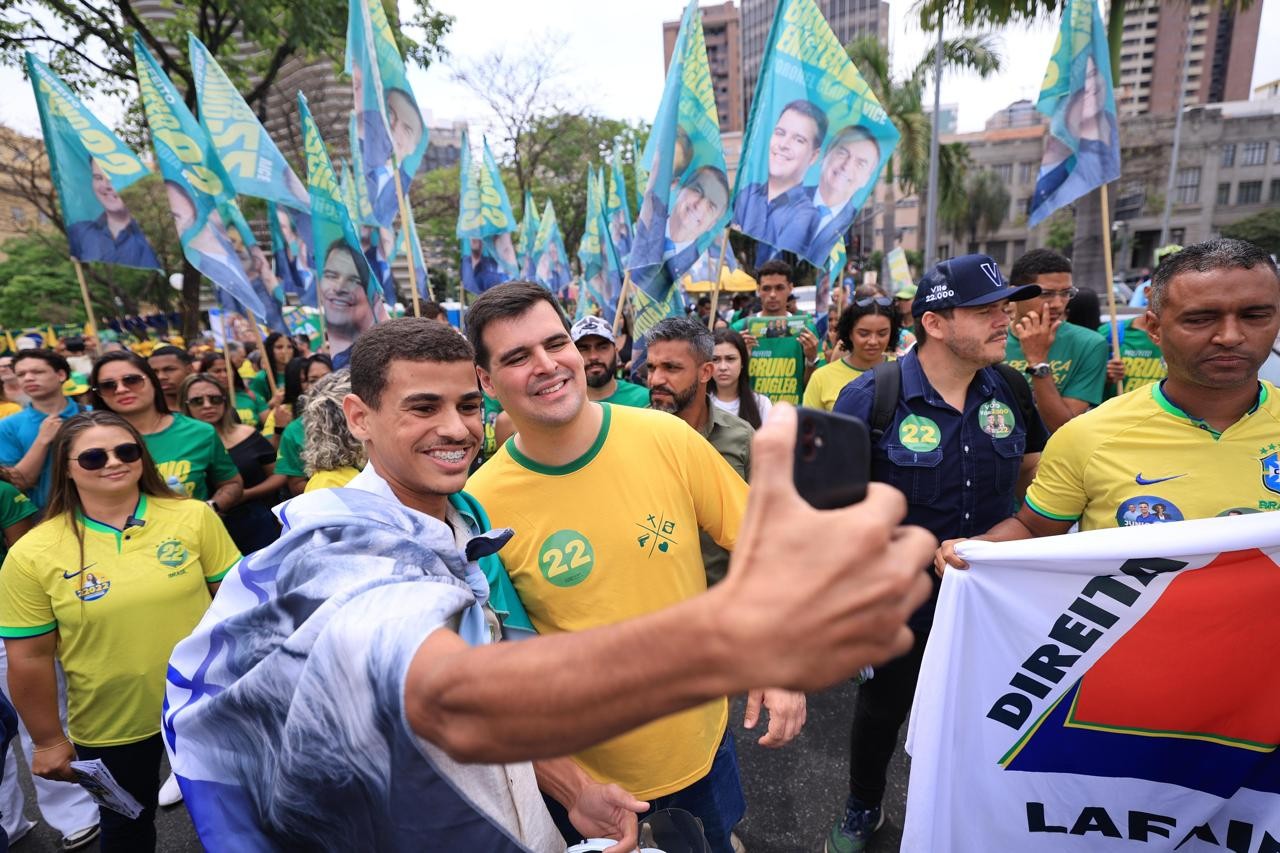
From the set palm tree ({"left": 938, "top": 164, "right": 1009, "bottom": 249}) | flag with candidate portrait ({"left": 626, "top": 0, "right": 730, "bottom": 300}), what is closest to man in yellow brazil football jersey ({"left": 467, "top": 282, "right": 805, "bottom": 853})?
flag with candidate portrait ({"left": 626, "top": 0, "right": 730, "bottom": 300})

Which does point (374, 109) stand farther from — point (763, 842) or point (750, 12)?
point (750, 12)

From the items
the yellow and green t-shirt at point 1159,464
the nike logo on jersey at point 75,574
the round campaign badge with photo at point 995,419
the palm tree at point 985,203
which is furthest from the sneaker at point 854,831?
the palm tree at point 985,203

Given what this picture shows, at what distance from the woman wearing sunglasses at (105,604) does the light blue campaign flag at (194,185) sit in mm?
3124

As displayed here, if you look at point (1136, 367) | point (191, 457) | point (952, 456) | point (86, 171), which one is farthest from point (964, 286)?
point (86, 171)

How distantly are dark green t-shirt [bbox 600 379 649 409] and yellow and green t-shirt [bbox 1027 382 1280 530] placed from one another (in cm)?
235

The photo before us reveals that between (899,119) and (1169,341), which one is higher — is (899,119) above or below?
above

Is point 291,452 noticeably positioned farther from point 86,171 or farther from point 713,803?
point 86,171

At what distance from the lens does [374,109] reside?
478cm

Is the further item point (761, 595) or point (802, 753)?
point (802, 753)

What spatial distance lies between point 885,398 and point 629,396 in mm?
1851

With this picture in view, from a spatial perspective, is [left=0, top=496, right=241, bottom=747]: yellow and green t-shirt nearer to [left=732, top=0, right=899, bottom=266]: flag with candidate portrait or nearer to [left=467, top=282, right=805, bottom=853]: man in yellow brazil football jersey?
[left=467, top=282, right=805, bottom=853]: man in yellow brazil football jersey

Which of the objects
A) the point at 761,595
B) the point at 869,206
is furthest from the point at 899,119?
the point at 761,595

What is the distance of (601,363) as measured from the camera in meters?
3.86

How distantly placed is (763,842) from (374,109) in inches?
206
